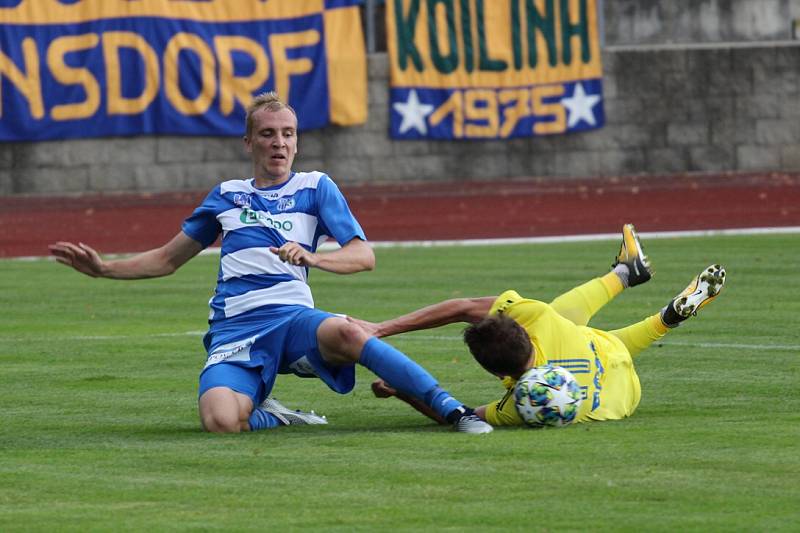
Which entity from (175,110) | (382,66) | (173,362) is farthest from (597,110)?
(173,362)

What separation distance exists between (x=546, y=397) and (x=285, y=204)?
63.5 inches

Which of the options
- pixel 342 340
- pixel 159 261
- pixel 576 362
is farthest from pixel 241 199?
pixel 576 362

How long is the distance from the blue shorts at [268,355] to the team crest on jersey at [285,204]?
1.56 ft

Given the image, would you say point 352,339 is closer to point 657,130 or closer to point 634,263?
point 634,263

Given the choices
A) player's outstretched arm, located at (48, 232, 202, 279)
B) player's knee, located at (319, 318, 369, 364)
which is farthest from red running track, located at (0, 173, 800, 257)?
player's knee, located at (319, 318, 369, 364)

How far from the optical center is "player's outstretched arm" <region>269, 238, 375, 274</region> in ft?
24.9

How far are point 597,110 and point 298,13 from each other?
5217mm

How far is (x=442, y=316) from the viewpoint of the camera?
28.8 feet

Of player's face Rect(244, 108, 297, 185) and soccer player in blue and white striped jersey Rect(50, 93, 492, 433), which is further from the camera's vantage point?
player's face Rect(244, 108, 297, 185)

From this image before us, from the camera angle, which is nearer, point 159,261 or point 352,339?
point 352,339

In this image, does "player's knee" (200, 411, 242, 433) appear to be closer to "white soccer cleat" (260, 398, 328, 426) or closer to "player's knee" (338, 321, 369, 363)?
"white soccer cleat" (260, 398, 328, 426)

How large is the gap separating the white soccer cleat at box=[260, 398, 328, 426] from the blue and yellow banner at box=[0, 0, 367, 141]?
19.4 m

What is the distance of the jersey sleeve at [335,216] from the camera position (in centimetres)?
834

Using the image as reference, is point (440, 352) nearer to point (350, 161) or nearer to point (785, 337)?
point (785, 337)
